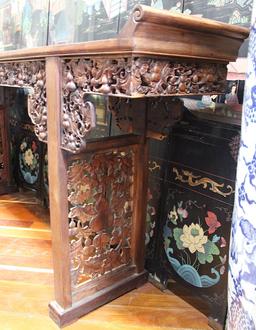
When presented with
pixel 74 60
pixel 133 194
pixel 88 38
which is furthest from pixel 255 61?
pixel 88 38

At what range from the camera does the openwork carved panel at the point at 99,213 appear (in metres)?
1.17

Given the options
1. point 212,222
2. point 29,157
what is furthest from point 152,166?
point 29,157

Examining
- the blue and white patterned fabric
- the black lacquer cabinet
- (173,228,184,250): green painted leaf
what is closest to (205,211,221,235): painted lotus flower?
the black lacquer cabinet

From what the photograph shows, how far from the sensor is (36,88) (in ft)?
3.60

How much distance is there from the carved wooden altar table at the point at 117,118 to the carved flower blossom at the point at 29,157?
1067 mm

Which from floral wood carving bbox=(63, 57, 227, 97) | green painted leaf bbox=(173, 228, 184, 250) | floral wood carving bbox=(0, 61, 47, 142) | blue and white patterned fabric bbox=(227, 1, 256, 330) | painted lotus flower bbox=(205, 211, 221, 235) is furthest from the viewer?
green painted leaf bbox=(173, 228, 184, 250)

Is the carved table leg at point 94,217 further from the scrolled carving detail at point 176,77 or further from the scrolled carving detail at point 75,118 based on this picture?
the scrolled carving detail at point 176,77

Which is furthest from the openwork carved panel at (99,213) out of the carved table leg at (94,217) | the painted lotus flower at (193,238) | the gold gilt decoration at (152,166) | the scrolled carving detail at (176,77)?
the scrolled carving detail at (176,77)

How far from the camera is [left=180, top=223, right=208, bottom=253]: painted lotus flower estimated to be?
1.26 m

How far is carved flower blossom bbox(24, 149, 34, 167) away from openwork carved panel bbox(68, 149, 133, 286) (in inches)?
47.4

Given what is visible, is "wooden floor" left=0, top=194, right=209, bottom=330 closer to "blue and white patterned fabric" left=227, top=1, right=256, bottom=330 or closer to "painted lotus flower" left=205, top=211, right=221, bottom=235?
"painted lotus flower" left=205, top=211, right=221, bottom=235

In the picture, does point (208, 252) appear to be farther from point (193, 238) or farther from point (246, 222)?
point (246, 222)

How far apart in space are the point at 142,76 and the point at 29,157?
179cm

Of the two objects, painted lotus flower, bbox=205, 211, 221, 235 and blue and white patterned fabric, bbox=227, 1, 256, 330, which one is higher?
blue and white patterned fabric, bbox=227, 1, 256, 330
